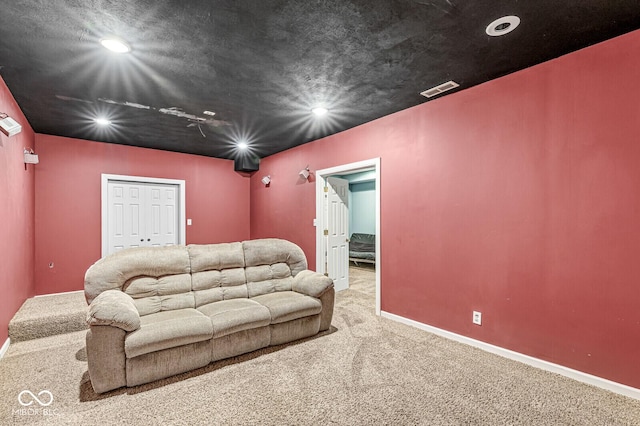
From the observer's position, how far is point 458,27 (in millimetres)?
1994

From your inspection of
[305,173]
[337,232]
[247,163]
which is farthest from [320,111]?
Result: [247,163]

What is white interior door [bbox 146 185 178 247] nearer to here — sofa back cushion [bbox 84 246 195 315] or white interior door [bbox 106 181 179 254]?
white interior door [bbox 106 181 179 254]

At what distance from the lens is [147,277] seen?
2828 millimetres

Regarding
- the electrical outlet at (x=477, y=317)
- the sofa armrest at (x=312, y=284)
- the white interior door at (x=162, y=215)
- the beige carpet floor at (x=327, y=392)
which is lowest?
the beige carpet floor at (x=327, y=392)

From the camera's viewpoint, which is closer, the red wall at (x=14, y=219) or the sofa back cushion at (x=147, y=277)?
the sofa back cushion at (x=147, y=277)

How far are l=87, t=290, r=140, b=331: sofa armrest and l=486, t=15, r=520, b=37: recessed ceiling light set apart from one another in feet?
10.7

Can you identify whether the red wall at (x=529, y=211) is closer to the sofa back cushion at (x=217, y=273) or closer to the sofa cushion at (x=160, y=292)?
the sofa back cushion at (x=217, y=273)

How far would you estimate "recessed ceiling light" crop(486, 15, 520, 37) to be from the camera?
1.91m

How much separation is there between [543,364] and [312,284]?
2.15m

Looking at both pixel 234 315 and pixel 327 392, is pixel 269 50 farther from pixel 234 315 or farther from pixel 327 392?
pixel 327 392

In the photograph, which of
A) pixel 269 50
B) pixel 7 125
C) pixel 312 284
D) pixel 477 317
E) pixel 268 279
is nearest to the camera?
pixel 269 50

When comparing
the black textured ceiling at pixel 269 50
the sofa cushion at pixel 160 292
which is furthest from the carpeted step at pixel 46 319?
the black textured ceiling at pixel 269 50

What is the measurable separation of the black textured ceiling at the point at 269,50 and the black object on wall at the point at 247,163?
2.39 metres

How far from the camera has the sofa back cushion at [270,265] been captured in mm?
3385
